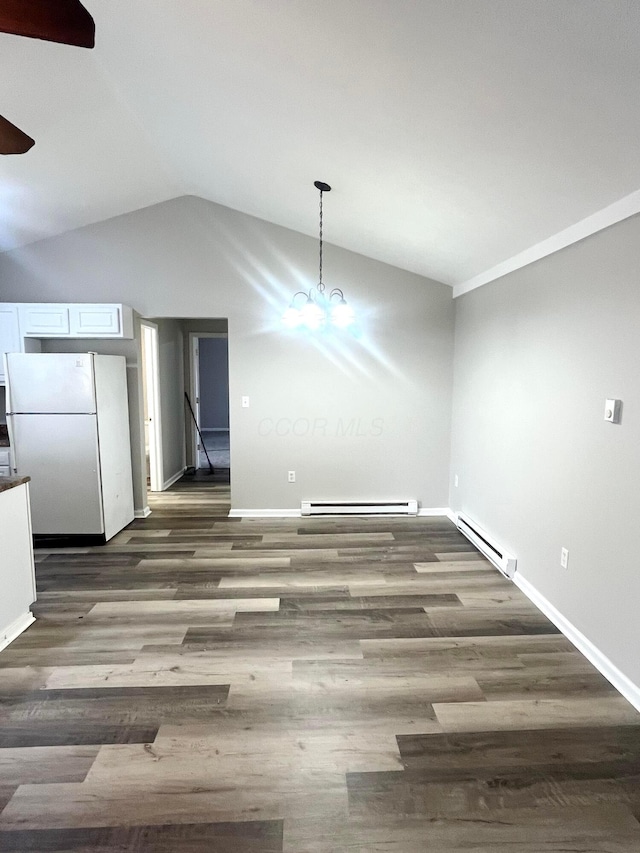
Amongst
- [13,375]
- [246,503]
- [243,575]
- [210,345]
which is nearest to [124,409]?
[13,375]

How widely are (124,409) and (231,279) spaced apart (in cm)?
163

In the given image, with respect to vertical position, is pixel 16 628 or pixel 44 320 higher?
pixel 44 320

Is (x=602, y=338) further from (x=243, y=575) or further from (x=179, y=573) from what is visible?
(x=179, y=573)

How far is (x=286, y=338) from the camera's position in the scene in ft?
14.4

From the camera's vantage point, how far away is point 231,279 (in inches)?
170

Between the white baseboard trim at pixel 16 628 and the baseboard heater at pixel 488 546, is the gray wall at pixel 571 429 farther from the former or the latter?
the white baseboard trim at pixel 16 628

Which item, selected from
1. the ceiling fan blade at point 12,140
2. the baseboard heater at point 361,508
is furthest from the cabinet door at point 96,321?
the baseboard heater at point 361,508

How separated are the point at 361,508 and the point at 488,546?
4.54 feet

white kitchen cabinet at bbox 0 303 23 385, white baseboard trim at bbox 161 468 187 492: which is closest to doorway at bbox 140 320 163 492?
white baseboard trim at bbox 161 468 187 492

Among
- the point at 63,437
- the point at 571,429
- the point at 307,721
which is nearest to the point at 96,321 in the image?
the point at 63,437

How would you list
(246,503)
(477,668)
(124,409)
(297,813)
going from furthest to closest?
(246,503)
(124,409)
(477,668)
(297,813)

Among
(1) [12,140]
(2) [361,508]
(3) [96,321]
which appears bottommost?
(2) [361,508]

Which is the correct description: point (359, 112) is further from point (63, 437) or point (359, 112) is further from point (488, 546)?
point (63, 437)

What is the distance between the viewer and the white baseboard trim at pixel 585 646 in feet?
6.70
